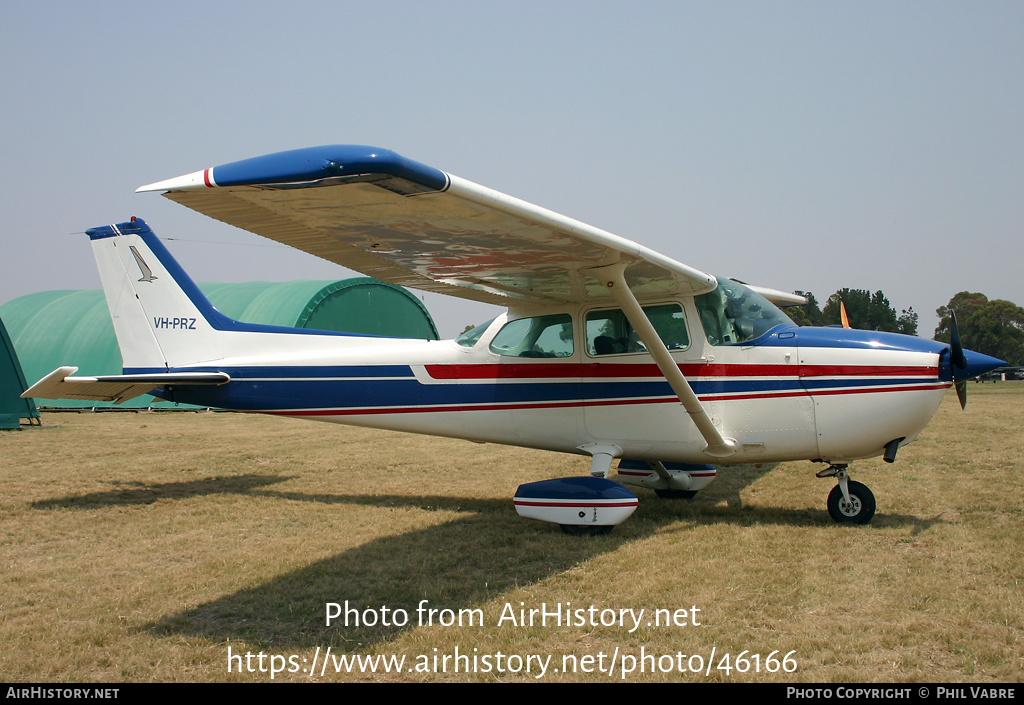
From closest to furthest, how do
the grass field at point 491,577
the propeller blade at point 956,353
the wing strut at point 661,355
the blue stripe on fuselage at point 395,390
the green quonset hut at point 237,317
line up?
1. the grass field at point 491,577
2. the wing strut at point 661,355
3. the propeller blade at point 956,353
4. the blue stripe on fuselage at point 395,390
5. the green quonset hut at point 237,317

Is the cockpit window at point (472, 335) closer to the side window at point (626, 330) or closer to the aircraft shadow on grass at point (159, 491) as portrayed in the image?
the side window at point (626, 330)

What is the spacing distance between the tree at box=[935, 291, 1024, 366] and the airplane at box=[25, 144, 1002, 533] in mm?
61745

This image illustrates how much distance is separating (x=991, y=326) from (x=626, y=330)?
73077 mm

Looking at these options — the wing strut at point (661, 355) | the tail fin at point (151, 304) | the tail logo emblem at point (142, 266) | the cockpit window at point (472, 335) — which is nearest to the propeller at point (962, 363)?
the wing strut at point (661, 355)

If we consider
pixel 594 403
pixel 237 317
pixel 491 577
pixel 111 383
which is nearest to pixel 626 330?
pixel 594 403

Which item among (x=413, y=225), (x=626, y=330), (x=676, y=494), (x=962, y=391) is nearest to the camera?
(x=413, y=225)

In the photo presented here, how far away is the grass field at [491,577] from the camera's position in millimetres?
3160

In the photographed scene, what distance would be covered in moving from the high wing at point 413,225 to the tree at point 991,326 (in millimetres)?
63285

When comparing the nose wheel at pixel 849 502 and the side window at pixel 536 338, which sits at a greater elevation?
the side window at pixel 536 338

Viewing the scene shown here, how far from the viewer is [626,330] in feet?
20.6

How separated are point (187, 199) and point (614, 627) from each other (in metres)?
3.12

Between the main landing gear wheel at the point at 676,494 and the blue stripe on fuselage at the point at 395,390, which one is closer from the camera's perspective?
the blue stripe on fuselage at the point at 395,390

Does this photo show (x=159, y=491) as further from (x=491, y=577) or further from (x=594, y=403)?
(x=594, y=403)

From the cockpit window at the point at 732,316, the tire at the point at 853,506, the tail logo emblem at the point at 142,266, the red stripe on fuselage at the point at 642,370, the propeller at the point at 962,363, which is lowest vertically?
the tire at the point at 853,506
